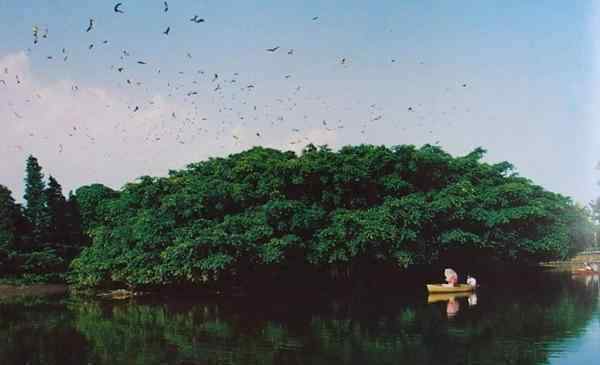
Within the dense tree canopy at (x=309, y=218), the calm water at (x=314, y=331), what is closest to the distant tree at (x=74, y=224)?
the dense tree canopy at (x=309, y=218)

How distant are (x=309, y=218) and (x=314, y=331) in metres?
13.1

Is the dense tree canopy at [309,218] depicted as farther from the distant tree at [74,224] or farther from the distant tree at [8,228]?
the distant tree at [74,224]

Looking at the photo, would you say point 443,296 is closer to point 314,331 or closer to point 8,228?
point 314,331

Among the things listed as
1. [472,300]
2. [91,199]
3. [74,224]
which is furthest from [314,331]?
[74,224]

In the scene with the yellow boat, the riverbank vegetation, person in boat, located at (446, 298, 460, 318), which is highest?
the riverbank vegetation

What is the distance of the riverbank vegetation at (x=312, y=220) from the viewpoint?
101ft

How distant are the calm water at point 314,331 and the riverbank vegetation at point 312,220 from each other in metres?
2.72

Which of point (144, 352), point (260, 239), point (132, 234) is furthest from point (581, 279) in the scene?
point (144, 352)

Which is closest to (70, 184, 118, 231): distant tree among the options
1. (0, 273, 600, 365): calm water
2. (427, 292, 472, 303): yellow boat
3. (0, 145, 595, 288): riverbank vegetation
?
(0, 145, 595, 288): riverbank vegetation

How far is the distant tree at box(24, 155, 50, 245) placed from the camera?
149 ft

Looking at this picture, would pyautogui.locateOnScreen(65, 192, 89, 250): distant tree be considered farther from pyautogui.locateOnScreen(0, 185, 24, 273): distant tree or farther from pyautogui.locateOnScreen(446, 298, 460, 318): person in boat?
pyautogui.locateOnScreen(446, 298, 460, 318): person in boat

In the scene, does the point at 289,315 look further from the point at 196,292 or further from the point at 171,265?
the point at 196,292

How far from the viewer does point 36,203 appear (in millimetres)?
46375

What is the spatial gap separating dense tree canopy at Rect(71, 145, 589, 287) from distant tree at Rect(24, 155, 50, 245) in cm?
1132
